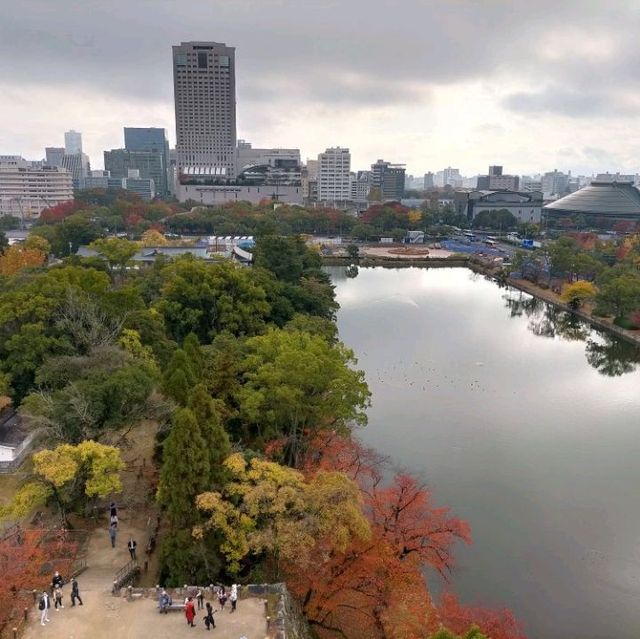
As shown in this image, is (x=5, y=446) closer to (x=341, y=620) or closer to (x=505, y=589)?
(x=341, y=620)

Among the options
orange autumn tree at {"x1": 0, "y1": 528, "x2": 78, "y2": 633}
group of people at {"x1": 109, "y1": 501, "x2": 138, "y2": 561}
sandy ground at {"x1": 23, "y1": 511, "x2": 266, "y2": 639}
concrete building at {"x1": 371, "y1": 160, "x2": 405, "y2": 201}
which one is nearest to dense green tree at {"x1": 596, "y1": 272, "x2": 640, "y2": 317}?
group of people at {"x1": 109, "y1": 501, "x2": 138, "y2": 561}

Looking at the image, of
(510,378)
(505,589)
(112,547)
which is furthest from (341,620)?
(510,378)

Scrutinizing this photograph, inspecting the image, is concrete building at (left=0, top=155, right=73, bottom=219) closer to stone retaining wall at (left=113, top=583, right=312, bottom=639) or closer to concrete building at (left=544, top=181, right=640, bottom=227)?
concrete building at (left=544, top=181, right=640, bottom=227)

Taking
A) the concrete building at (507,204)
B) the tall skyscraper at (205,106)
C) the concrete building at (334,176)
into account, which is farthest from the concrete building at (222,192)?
the concrete building at (507,204)

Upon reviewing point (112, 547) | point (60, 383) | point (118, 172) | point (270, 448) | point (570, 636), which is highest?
point (118, 172)

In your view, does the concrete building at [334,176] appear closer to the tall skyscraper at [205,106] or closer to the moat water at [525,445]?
the tall skyscraper at [205,106]

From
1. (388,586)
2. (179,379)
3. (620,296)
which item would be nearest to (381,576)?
(388,586)
